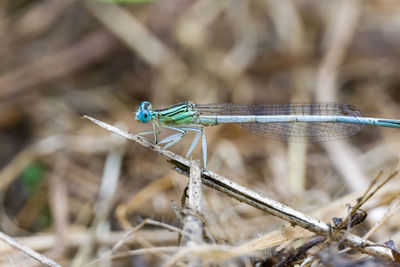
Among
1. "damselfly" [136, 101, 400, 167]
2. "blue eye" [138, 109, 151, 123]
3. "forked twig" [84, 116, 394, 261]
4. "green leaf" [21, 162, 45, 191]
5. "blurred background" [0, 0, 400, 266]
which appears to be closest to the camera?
"forked twig" [84, 116, 394, 261]

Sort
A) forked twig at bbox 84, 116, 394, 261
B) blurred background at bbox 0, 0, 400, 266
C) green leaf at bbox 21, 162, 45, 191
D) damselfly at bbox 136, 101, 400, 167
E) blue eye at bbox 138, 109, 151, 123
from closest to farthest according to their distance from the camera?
forked twig at bbox 84, 116, 394, 261
blue eye at bbox 138, 109, 151, 123
damselfly at bbox 136, 101, 400, 167
blurred background at bbox 0, 0, 400, 266
green leaf at bbox 21, 162, 45, 191

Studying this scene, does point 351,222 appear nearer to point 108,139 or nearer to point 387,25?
point 108,139

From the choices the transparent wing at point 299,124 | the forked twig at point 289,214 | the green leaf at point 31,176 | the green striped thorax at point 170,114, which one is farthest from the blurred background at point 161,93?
the forked twig at point 289,214

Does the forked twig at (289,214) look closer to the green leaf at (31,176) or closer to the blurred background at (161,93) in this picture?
the blurred background at (161,93)

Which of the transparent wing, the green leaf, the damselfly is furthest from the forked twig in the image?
the green leaf

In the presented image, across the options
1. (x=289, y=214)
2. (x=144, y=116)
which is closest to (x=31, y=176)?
(x=144, y=116)

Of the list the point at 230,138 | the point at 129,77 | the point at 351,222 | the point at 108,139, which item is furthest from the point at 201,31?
the point at 351,222

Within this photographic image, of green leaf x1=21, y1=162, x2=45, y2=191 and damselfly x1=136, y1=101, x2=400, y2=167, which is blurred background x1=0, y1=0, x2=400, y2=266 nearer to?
green leaf x1=21, y1=162, x2=45, y2=191

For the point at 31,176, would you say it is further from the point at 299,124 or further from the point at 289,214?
the point at 289,214
